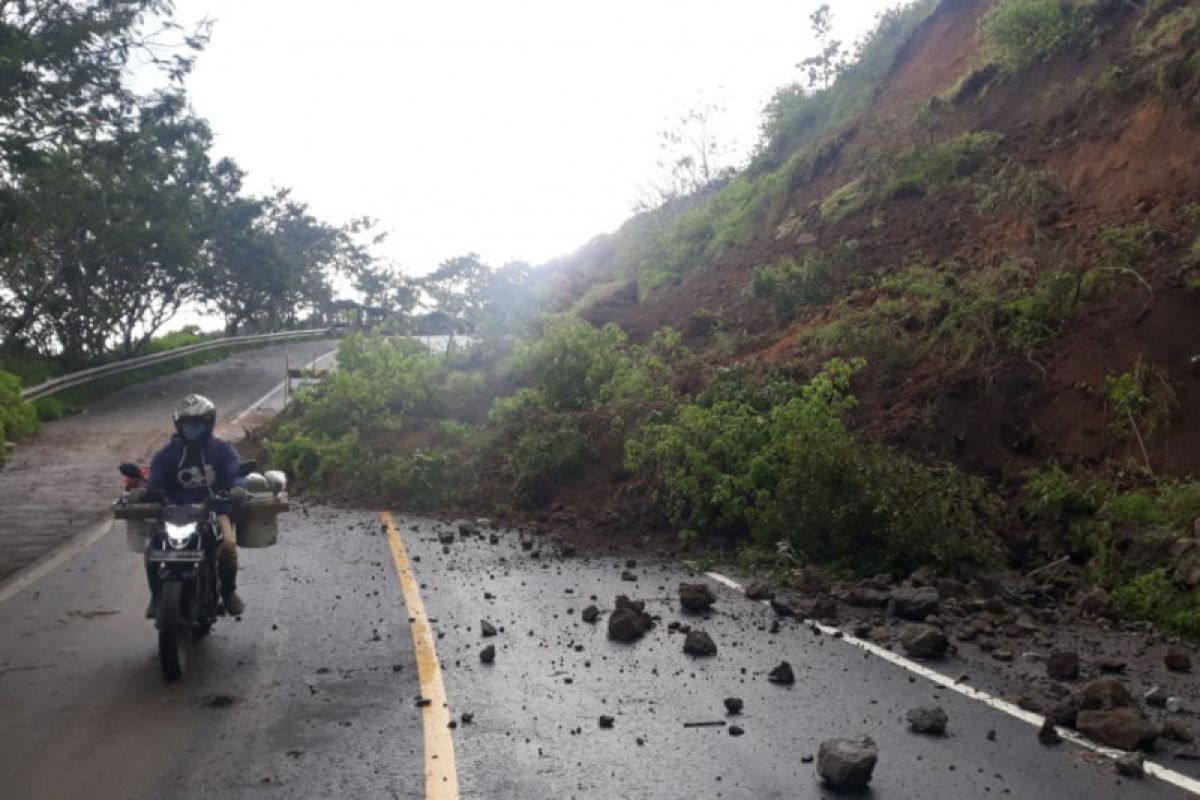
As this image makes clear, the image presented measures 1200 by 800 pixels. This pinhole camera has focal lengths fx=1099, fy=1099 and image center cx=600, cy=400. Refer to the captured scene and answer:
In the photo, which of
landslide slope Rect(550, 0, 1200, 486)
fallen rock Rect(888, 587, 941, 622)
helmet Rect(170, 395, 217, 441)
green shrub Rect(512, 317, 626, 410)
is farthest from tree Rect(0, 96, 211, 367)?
fallen rock Rect(888, 587, 941, 622)

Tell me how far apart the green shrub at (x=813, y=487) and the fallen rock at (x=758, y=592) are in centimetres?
110

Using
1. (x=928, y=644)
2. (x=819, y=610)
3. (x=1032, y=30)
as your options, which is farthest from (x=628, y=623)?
(x=1032, y=30)

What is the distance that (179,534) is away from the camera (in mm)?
7758

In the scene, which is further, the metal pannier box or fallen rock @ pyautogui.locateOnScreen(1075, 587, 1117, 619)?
fallen rock @ pyautogui.locateOnScreen(1075, 587, 1117, 619)

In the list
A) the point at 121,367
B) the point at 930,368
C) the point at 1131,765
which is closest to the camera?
the point at 1131,765

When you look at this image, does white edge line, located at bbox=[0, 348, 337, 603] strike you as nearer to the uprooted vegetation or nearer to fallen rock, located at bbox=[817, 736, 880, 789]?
the uprooted vegetation

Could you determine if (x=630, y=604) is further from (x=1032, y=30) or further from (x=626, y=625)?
(x=1032, y=30)

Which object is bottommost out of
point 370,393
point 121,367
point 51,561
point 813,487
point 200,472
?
point 51,561

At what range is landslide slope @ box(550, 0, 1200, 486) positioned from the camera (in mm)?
12734

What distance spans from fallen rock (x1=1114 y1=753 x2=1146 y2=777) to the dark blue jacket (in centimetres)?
623

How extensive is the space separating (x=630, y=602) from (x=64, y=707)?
4.26 m

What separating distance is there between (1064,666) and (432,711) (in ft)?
13.7

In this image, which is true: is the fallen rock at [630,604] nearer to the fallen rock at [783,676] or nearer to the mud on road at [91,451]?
the fallen rock at [783,676]

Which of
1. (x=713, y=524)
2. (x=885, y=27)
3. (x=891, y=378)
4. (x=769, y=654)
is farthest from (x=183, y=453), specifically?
(x=885, y=27)
